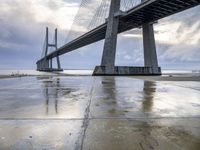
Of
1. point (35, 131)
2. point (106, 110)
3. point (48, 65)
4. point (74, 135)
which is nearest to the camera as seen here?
point (74, 135)

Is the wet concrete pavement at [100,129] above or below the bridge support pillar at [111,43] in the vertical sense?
below

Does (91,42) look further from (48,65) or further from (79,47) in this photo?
(48,65)

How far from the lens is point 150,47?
120 feet

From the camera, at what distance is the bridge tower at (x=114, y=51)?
34.1 m

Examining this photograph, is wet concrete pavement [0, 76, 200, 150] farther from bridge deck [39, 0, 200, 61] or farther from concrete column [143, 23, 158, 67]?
concrete column [143, 23, 158, 67]

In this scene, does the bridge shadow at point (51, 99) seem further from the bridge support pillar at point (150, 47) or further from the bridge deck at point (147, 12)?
the bridge support pillar at point (150, 47)

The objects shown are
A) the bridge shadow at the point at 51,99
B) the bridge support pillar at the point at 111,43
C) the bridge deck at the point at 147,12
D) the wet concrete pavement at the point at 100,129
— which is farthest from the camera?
the bridge support pillar at the point at 111,43

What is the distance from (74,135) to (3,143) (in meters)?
0.92

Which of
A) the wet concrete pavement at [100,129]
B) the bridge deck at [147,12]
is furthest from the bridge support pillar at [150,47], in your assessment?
the wet concrete pavement at [100,129]

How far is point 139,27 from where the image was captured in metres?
38.5

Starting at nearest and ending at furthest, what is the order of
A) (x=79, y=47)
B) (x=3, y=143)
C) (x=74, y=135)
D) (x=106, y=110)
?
(x=3, y=143) → (x=74, y=135) → (x=106, y=110) → (x=79, y=47)

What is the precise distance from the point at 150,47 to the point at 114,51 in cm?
587

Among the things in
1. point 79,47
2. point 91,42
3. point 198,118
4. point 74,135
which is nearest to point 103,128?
point 74,135

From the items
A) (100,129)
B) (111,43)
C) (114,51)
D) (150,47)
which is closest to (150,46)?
(150,47)
